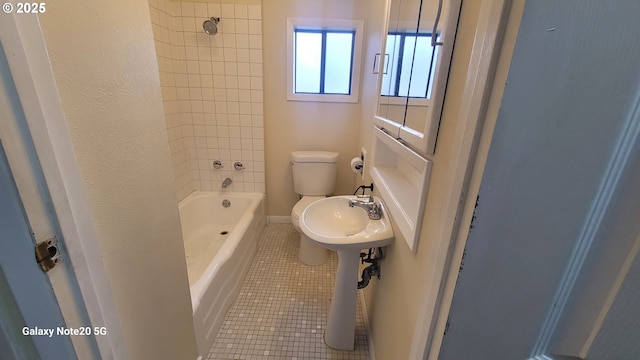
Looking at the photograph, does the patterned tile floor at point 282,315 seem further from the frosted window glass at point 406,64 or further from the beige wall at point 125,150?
the frosted window glass at point 406,64

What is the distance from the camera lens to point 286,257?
87.0 inches

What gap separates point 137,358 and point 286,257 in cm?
145

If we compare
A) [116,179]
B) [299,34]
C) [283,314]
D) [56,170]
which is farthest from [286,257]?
[299,34]

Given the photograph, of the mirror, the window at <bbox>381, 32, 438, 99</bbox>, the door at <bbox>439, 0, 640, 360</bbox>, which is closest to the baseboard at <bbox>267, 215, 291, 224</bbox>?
the mirror

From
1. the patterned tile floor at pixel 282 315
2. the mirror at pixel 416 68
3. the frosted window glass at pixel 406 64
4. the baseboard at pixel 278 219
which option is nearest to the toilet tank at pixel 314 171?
the baseboard at pixel 278 219

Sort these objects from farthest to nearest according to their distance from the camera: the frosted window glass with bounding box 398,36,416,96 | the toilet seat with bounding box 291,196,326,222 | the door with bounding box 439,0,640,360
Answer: the toilet seat with bounding box 291,196,326,222 → the frosted window glass with bounding box 398,36,416,96 → the door with bounding box 439,0,640,360

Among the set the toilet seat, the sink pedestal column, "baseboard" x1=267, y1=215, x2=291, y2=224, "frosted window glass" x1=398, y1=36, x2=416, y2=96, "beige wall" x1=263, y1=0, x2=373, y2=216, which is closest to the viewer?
"frosted window glass" x1=398, y1=36, x2=416, y2=96

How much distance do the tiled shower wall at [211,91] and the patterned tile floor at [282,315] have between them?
37.0 inches

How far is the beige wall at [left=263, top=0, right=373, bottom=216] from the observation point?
2176 millimetres

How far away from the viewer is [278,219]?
9.20 feet

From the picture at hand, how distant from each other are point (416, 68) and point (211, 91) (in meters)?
1.99

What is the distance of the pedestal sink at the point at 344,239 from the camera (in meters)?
1.09

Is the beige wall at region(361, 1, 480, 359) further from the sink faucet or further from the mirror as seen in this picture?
the sink faucet

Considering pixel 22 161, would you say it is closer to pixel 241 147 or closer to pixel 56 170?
pixel 56 170
